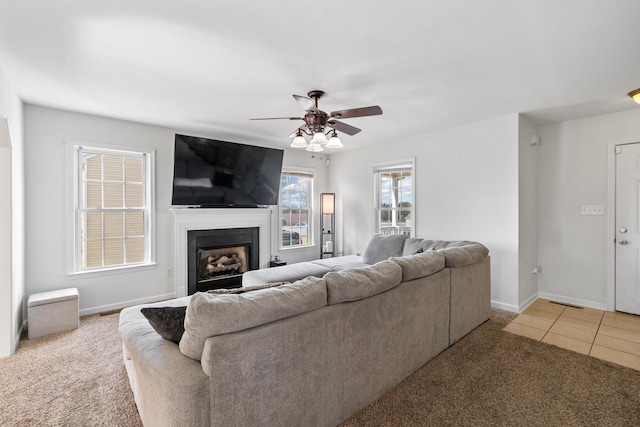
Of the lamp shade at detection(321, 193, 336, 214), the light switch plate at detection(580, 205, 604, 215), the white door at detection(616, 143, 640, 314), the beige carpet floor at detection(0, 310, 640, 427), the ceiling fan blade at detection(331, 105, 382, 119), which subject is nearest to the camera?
the beige carpet floor at detection(0, 310, 640, 427)

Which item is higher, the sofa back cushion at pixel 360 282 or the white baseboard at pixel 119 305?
the sofa back cushion at pixel 360 282

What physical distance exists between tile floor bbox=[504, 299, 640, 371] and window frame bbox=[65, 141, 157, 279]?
4394mm

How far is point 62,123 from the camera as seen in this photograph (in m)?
3.45

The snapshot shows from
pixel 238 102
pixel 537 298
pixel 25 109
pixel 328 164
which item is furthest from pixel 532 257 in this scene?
pixel 25 109

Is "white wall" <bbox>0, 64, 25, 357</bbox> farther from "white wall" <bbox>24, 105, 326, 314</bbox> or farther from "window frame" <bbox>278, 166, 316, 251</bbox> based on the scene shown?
"window frame" <bbox>278, 166, 316, 251</bbox>

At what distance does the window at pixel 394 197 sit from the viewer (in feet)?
16.1

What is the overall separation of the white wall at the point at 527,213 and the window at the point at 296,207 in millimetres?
3431

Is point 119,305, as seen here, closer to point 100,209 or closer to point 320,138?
point 100,209

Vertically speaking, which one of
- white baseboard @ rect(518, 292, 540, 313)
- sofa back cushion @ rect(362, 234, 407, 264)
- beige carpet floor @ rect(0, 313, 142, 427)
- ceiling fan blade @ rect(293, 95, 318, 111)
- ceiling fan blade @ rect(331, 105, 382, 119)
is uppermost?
ceiling fan blade @ rect(293, 95, 318, 111)

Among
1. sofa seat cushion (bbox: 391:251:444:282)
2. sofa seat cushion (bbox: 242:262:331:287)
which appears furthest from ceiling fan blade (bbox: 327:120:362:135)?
sofa seat cushion (bbox: 242:262:331:287)

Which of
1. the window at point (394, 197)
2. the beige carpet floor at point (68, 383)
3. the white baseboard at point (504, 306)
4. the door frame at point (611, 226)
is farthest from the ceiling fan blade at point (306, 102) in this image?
the door frame at point (611, 226)

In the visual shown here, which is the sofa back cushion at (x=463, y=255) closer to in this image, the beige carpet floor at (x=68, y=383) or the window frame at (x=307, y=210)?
the beige carpet floor at (x=68, y=383)

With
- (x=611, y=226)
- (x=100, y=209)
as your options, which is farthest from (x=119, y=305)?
(x=611, y=226)

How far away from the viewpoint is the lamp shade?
5.72 metres
